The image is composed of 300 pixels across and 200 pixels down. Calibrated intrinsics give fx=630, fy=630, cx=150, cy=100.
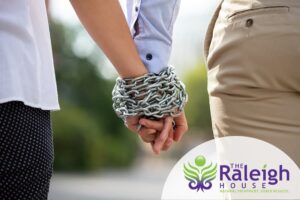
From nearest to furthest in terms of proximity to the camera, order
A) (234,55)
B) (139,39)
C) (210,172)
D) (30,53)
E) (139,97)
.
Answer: (30,53), (139,97), (139,39), (234,55), (210,172)

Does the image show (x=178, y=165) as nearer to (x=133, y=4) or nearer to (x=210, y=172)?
(x=210, y=172)

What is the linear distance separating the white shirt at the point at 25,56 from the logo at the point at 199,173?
100 centimetres

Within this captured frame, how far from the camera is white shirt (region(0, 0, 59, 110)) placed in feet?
4.53

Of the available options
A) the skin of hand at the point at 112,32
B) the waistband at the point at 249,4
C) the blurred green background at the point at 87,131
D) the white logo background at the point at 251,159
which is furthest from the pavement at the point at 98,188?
the skin of hand at the point at 112,32

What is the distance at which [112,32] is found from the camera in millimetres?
1663

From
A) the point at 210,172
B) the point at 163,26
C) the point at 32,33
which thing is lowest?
the point at 210,172

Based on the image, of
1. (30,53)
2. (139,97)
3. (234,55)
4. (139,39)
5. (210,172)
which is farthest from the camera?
(210,172)

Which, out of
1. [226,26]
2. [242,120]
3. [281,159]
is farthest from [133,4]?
[281,159]

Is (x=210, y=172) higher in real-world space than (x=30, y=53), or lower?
lower

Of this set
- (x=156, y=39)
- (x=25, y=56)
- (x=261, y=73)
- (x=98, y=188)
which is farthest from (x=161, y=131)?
(x=98, y=188)

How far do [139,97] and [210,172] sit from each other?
684 millimetres

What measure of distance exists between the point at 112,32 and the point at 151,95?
212 mm

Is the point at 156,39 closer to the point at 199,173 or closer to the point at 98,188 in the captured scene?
the point at 199,173

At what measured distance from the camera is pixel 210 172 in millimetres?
2336
